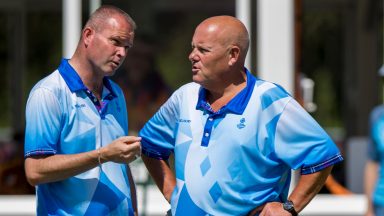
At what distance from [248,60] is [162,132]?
3.54 meters

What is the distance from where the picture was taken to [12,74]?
11.5 metres

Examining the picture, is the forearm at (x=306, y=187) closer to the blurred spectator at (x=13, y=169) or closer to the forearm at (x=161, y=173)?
the forearm at (x=161, y=173)

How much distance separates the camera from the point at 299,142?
12.8 ft

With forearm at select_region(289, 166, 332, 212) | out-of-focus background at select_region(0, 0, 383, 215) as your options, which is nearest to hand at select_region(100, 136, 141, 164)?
forearm at select_region(289, 166, 332, 212)

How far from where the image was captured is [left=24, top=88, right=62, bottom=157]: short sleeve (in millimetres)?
3969

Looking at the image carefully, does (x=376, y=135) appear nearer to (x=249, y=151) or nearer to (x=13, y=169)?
(x=249, y=151)

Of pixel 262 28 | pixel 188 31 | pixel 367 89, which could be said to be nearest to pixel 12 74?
pixel 188 31

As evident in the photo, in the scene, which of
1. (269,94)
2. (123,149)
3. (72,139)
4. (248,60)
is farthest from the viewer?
(248,60)

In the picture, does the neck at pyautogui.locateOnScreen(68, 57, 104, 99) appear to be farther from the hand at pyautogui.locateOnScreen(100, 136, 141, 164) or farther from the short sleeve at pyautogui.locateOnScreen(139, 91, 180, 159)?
the hand at pyautogui.locateOnScreen(100, 136, 141, 164)

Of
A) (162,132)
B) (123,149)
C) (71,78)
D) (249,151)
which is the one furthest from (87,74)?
(249,151)

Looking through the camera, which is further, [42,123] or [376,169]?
[376,169]

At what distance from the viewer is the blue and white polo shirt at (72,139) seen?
399cm

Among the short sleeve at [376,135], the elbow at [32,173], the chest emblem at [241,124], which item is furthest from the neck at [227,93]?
the short sleeve at [376,135]

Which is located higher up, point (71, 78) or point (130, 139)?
point (71, 78)
